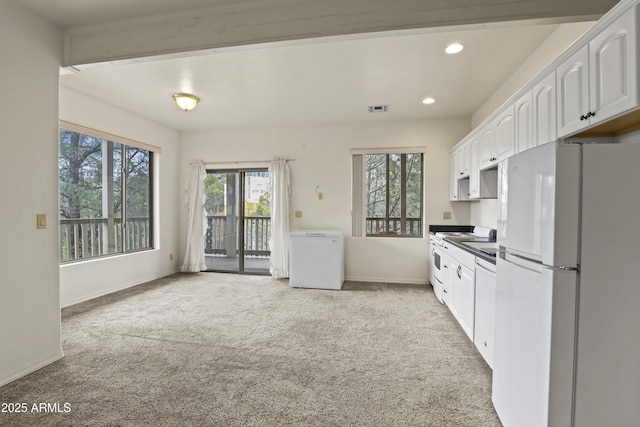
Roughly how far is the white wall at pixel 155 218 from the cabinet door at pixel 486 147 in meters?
4.79

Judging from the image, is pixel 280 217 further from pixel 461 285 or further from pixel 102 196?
pixel 461 285

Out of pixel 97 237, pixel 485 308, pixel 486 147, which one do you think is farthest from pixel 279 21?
pixel 97 237

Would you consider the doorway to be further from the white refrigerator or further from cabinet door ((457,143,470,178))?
the white refrigerator

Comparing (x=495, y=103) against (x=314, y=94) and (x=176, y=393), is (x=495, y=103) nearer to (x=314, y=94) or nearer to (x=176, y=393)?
(x=314, y=94)

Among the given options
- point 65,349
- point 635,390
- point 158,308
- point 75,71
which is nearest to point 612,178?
point 635,390

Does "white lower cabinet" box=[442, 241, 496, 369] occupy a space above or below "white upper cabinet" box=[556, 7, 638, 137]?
below

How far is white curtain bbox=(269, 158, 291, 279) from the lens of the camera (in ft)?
16.9

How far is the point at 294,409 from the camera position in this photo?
1798mm

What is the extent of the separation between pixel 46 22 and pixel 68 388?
8.76 ft

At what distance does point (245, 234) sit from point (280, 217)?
87 cm

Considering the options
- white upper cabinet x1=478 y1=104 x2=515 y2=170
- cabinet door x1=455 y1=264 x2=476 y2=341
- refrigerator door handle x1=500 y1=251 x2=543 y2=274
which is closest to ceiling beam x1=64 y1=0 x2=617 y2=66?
white upper cabinet x1=478 y1=104 x2=515 y2=170

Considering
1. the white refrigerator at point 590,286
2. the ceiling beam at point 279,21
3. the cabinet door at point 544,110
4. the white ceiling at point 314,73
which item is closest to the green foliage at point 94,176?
the white ceiling at point 314,73

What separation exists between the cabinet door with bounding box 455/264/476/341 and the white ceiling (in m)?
1.94

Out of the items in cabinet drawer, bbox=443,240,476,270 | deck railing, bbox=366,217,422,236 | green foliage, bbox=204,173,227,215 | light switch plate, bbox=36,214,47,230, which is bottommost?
cabinet drawer, bbox=443,240,476,270
